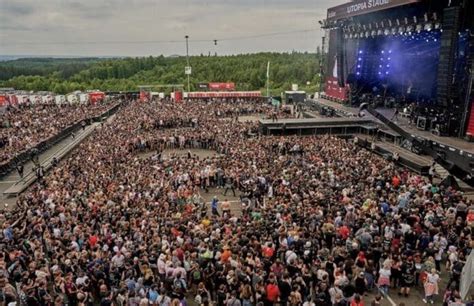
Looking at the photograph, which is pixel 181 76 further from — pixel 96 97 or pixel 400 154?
pixel 400 154

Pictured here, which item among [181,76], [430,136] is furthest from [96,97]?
[181,76]

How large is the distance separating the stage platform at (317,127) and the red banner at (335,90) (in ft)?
26.1

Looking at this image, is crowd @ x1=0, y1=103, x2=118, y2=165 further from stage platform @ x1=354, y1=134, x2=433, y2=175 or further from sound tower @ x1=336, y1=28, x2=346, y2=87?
sound tower @ x1=336, y1=28, x2=346, y2=87

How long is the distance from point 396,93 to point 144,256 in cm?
2719

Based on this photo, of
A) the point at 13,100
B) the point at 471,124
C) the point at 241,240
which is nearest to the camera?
the point at 241,240

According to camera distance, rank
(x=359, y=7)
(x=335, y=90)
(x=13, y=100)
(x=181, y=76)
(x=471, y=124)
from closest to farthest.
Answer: (x=471, y=124) < (x=359, y=7) < (x=335, y=90) < (x=13, y=100) < (x=181, y=76)

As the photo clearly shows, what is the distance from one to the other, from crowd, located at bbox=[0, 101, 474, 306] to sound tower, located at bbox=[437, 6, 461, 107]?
6.46 metres

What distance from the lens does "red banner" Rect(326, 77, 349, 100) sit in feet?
120

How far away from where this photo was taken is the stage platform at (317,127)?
28.4 meters

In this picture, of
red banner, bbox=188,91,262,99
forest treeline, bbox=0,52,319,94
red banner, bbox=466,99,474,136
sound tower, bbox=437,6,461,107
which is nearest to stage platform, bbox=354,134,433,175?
red banner, bbox=466,99,474,136

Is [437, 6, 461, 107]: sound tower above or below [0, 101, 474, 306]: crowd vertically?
above

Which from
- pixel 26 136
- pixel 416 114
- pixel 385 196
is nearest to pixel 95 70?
pixel 26 136

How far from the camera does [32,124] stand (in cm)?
3434

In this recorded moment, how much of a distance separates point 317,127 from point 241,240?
65.1 feet
